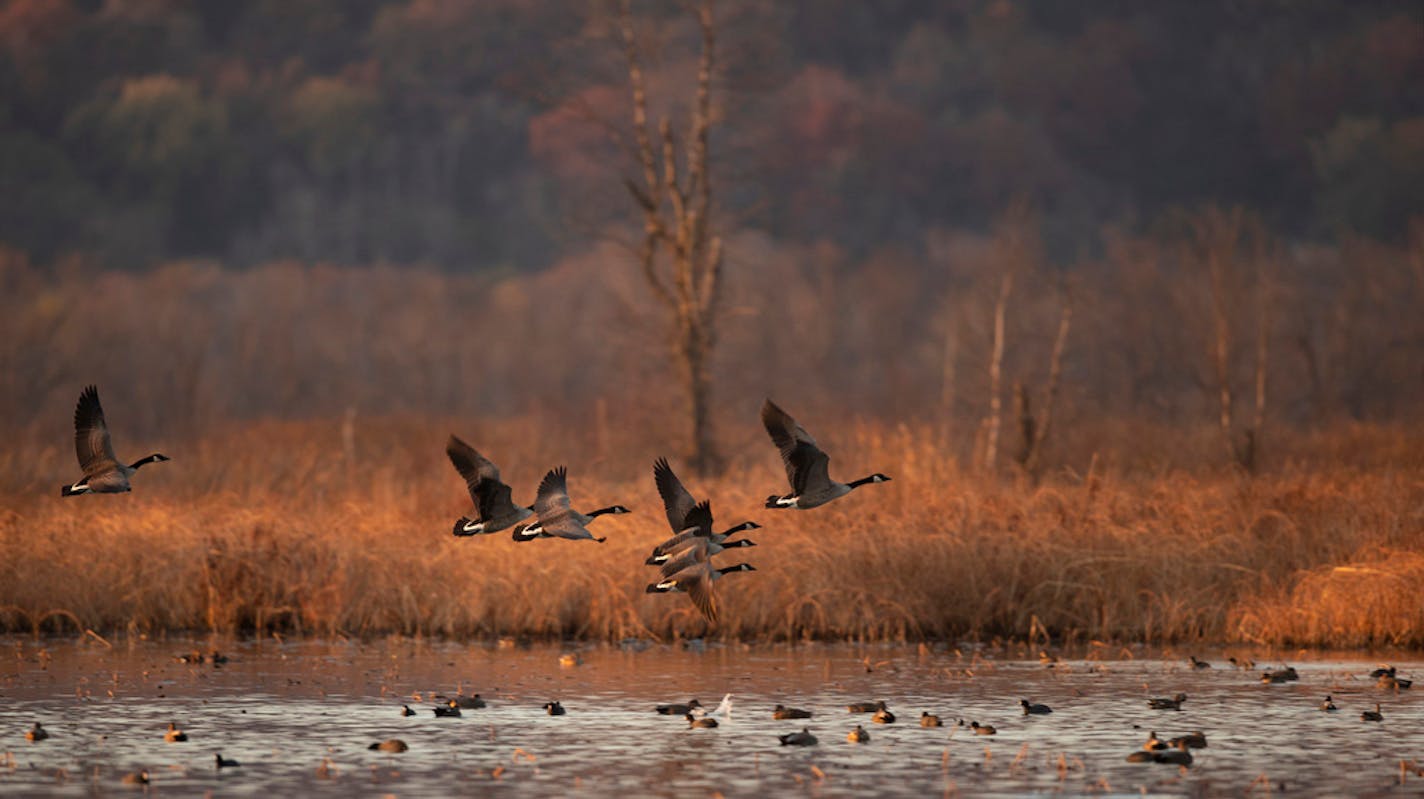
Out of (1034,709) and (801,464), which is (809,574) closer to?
(1034,709)

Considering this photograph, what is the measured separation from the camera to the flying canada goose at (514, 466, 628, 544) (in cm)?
1337

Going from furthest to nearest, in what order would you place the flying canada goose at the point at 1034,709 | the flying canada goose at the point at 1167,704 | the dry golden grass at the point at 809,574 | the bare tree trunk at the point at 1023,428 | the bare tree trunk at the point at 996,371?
the bare tree trunk at the point at 996,371
the bare tree trunk at the point at 1023,428
the dry golden grass at the point at 809,574
the flying canada goose at the point at 1167,704
the flying canada goose at the point at 1034,709

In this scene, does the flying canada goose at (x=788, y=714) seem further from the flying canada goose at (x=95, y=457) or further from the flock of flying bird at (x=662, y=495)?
the flying canada goose at (x=95, y=457)

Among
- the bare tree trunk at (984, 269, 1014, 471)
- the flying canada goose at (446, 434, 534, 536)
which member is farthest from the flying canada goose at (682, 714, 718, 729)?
the bare tree trunk at (984, 269, 1014, 471)

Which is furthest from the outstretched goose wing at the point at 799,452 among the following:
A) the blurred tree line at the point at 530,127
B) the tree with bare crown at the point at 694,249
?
the blurred tree line at the point at 530,127

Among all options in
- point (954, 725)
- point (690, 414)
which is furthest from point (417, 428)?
point (954, 725)

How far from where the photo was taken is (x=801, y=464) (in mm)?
13219

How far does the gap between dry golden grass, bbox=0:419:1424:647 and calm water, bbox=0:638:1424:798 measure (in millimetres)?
1146

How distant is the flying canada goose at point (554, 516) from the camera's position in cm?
Result: 1337

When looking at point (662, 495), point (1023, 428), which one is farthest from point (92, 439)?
point (1023, 428)

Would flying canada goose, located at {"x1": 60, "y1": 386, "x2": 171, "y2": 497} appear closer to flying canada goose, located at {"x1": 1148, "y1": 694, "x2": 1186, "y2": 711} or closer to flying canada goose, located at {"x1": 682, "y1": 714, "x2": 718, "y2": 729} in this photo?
flying canada goose, located at {"x1": 682, "y1": 714, "x2": 718, "y2": 729}

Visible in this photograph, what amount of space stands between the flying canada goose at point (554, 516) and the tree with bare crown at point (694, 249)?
19.6 metres

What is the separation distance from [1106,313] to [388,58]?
1763 inches

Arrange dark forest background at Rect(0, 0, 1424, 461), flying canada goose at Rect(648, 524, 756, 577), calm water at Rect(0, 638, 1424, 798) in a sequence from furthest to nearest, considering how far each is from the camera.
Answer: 1. dark forest background at Rect(0, 0, 1424, 461)
2. flying canada goose at Rect(648, 524, 756, 577)
3. calm water at Rect(0, 638, 1424, 798)
